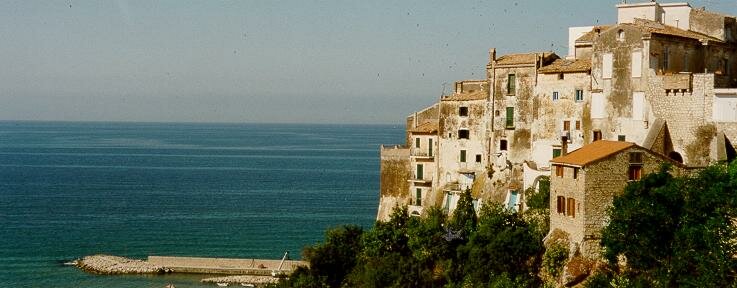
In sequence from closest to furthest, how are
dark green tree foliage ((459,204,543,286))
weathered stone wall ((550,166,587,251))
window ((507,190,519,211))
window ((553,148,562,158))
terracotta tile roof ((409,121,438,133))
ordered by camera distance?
weathered stone wall ((550,166,587,251)), dark green tree foliage ((459,204,543,286)), window ((553,148,562,158)), window ((507,190,519,211)), terracotta tile roof ((409,121,438,133))

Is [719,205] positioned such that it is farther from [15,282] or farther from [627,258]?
[15,282]

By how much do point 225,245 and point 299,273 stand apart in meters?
35.2

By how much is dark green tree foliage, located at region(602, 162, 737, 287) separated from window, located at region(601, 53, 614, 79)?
839 cm

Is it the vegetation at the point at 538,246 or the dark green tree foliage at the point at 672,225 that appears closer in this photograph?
the dark green tree foliage at the point at 672,225

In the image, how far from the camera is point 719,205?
33938 mm

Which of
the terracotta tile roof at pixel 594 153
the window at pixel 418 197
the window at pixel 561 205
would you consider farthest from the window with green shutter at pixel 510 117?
the window at pixel 561 205

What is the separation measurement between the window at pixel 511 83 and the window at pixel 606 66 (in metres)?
5.95

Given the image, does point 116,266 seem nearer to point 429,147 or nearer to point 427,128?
point 429,147

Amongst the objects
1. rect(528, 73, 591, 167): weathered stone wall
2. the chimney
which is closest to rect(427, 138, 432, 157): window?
rect(528, 73, 591, 167): weathered stone wall

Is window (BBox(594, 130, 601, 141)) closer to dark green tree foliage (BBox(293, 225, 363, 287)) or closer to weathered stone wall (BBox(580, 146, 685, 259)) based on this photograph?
weathered stone wall (BBox(580, 146, 685, 259))

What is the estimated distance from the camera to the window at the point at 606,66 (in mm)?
43312

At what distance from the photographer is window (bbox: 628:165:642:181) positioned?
1448 inches

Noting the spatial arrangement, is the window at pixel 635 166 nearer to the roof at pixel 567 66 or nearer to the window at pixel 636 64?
the window at pixel 636 64

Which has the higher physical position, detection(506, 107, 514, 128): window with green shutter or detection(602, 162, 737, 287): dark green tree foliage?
detection(506, 107, 514, 128): window with green shutter
